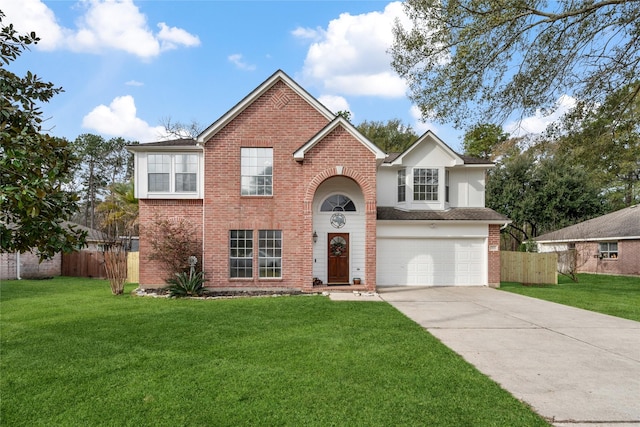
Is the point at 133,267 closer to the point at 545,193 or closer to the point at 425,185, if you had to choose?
the point at 425,185

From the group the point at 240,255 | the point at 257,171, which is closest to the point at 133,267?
the point at 240,255

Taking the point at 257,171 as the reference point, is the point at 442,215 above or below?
below

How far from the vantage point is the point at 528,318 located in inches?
401

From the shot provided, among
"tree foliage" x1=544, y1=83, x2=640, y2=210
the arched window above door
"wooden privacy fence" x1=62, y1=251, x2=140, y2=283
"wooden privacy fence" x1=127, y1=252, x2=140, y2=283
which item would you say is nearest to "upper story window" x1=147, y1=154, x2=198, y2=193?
the arched window above door

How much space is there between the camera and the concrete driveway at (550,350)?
187 inches

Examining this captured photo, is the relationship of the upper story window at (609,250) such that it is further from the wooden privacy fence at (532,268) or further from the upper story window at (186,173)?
the upper story window at (186,173)

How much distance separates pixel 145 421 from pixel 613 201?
44182mm

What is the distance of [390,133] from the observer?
3772 cm

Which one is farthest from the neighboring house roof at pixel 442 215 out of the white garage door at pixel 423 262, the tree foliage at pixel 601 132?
the tree foliage at pixel 601 132

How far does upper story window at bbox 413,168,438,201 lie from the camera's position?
17562 millimetres

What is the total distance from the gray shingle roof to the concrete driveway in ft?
14.2

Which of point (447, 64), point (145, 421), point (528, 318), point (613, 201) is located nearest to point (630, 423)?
point (145, 421)

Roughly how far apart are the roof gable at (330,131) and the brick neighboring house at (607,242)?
18.0 metres

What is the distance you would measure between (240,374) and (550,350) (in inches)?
214
